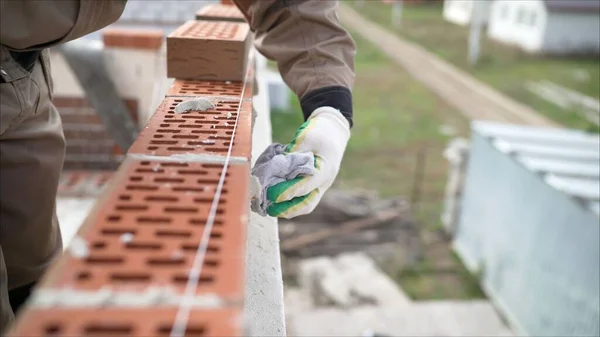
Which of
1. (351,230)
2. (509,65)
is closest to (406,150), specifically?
(351,230)

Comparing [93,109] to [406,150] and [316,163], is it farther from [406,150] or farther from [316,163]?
[406,150]

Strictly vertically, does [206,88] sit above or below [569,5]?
above

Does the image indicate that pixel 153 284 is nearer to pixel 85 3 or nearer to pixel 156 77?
pixel 85 3

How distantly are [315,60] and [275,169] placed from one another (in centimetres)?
57

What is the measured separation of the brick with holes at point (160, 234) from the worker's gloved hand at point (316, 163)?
370mm

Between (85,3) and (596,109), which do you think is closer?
(85,3)

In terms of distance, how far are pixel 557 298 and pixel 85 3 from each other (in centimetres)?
528

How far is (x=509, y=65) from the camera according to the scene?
21625mm

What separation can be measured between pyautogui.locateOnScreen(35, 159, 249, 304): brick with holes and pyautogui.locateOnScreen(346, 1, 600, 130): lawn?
15.2 metres

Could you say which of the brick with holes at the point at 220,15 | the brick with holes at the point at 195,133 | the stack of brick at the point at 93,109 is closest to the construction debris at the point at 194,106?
the brick with holes at the point at 195,133

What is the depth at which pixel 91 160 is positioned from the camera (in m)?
4.82

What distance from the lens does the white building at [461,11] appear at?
2703cm

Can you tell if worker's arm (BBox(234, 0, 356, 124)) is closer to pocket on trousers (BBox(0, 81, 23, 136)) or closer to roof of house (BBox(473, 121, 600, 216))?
pocket on trousers (BBox(0, 81, 23, 136))

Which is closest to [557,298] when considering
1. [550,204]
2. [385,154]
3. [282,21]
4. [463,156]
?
[550,204]
